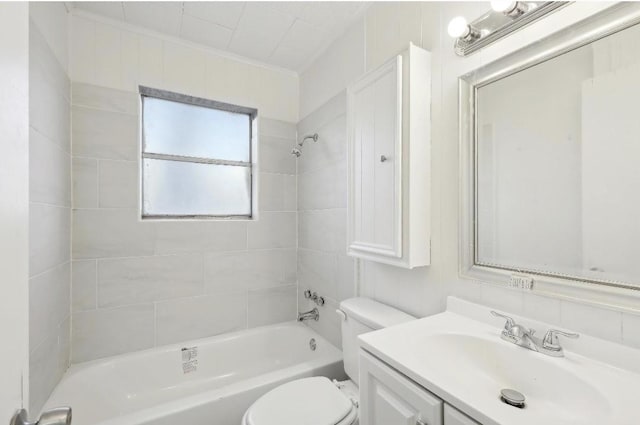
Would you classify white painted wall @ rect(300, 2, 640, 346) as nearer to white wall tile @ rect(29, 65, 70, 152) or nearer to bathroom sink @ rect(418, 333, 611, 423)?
bathroom sink @ rect(418, 333, 611, 423)

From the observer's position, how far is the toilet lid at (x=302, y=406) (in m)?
1.22

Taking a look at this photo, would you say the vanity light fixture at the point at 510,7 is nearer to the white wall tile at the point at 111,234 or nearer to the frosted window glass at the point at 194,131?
the frosted window glass at the point at 194,131

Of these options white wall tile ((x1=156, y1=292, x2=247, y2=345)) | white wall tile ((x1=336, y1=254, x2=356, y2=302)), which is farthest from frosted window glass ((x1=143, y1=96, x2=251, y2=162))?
white wall tile ((x1=336, y1=254, x2=356, y2=302))

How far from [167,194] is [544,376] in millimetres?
2213

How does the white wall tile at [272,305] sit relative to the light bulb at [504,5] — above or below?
below

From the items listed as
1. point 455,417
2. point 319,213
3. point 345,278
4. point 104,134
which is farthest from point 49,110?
point 455,417

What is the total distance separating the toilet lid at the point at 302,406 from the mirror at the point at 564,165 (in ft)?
2.82

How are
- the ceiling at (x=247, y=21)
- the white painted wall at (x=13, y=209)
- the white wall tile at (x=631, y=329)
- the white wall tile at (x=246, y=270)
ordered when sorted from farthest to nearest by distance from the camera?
the white wall tile at (x=246, y=270) → the ceiling at (x=247, y=21) → the white wall tile at (x=631, y=329) → the white painted wall at (x=13, y=209)

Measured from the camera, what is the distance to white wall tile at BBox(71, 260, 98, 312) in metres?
1.75

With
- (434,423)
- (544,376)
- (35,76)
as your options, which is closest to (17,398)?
(434,423)

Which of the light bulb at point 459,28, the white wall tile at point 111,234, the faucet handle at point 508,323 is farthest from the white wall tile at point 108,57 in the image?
the faucet handle at point 508,323

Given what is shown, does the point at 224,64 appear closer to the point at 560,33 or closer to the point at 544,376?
the point at 560,33

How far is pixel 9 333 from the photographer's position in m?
0.46

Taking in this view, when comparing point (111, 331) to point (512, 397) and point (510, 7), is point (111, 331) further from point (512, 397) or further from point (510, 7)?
point (510, 7)
